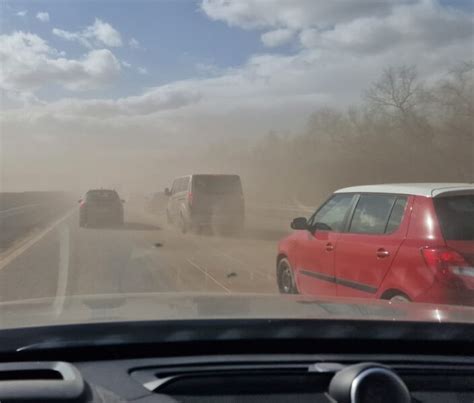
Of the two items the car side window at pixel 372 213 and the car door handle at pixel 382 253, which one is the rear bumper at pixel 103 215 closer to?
the car side window at pixel 372 213

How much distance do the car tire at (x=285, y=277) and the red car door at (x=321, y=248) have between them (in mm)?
306

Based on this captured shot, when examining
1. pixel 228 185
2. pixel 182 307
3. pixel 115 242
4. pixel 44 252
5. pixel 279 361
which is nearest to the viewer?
pixel 279 361

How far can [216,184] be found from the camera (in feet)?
77.9

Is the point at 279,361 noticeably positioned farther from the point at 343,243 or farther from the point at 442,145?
the point at 442,145

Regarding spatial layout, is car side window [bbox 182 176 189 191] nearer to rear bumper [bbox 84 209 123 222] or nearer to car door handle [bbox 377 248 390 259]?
rear bumper [bbox 84 209 123 222]

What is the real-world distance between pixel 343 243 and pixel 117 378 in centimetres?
472

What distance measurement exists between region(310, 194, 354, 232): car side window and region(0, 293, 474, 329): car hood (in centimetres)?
316

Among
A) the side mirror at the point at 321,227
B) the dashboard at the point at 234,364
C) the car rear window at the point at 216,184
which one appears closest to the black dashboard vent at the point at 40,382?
the dashboard at the point at 234,364

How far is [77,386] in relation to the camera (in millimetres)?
2502

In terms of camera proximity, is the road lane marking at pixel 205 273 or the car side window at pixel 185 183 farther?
the car side window at pixel 185 183

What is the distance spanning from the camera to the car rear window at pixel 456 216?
19.4 feet

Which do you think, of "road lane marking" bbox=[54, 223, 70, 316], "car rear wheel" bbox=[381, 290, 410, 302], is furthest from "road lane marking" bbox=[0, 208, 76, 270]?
"car rear wheel" bbox=[381, 290, 410, 302]

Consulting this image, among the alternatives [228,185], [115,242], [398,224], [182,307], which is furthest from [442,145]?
[182,307]

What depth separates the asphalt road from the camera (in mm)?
11062
